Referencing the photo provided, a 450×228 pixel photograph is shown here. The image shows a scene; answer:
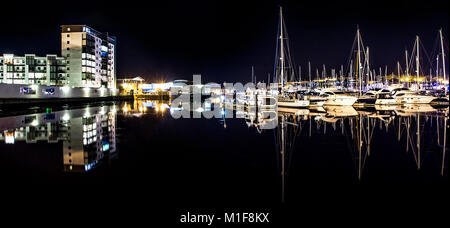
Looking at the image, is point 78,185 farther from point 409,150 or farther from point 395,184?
point 409,150

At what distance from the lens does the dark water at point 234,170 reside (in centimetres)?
692

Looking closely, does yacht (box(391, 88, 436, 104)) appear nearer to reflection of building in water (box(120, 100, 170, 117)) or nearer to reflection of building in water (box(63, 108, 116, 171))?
reflection of building in water (box(120, 100, 170, 117))

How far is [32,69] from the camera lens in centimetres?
9081

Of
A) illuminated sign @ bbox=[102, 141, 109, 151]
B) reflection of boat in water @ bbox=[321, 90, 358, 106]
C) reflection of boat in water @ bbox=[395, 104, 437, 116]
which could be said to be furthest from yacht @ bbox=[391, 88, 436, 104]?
illuminated sign @ bbox=[102, 141, 109, 151]

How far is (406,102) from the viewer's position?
160 ft

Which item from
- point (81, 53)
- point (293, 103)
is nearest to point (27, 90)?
point (293, 103)

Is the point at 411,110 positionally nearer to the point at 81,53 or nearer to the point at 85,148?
the point at 85,148

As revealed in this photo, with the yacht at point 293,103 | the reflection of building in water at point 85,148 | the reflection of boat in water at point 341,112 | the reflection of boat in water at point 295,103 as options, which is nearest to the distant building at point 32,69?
the yacht at point 293,103

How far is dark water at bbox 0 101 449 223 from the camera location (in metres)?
6.92

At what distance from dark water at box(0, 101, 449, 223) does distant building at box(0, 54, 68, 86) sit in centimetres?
8358

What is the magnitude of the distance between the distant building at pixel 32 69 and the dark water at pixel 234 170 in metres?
83.6

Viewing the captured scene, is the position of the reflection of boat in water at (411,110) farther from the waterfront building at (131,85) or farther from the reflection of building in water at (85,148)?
the waterfront building at (131,85)
